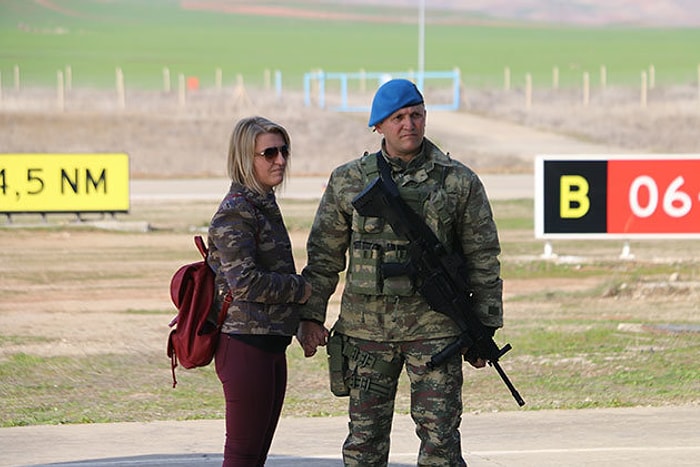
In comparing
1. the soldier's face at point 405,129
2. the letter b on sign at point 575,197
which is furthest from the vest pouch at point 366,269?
the letter b on sign at point 575,197

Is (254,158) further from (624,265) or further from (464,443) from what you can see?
(624,265)

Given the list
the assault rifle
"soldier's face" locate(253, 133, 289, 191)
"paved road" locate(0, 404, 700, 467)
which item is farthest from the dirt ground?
the assault rifle

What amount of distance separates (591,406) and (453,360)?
3.51m

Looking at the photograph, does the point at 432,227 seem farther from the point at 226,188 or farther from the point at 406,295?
the point at 226,188

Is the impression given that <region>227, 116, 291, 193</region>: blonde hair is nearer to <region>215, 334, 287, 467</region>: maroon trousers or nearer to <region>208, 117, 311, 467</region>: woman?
<region>208, 117, 311, 467</region>: woman

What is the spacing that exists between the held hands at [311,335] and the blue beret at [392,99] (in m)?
0.83

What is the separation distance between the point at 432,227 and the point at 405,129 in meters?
0.39

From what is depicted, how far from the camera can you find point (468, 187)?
213 inches

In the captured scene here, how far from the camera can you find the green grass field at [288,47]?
96.1 metres

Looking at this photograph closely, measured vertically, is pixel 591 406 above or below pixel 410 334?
below

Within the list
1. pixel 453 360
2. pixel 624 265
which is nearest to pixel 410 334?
pixel 453 360

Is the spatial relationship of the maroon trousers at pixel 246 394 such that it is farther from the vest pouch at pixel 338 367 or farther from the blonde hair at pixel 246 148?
the blonde hair at pixel 246 148

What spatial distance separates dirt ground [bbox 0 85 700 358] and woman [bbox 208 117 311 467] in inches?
239

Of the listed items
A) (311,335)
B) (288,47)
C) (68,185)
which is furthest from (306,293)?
(288,47)
